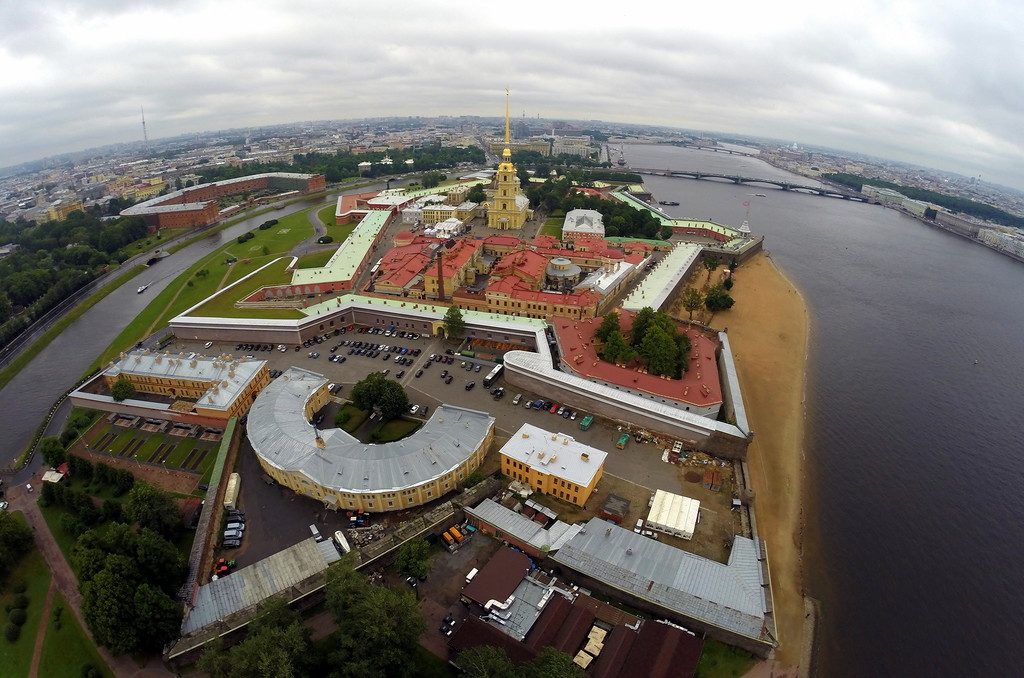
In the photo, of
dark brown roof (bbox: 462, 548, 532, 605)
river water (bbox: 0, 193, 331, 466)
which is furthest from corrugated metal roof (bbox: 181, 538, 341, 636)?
river water (bbox: 0, 193, 331, 466)

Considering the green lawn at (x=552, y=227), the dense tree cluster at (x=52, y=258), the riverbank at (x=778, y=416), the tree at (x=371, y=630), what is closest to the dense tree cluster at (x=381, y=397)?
the tree at (x=371, y=630)

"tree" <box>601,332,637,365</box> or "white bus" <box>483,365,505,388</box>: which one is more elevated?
"tree" <box>601,332,637,365</box>

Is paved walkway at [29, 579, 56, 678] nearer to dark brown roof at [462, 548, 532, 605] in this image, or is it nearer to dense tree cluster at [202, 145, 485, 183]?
dark brown roof at [462, 548, 532, 605]

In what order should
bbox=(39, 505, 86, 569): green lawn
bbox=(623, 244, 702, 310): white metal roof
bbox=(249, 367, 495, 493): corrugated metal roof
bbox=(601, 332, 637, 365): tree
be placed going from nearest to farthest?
bbox=(39, 505, 86, 569): green lawn → bbox=(249, 367, 495, 493): corrugated metal roof → bbox=(601, 332, 637, 365): tree → bbox=(623, 244, 702, 310): white metal roof

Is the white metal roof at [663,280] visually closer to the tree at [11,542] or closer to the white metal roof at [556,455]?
the white metal roof at [556,455]

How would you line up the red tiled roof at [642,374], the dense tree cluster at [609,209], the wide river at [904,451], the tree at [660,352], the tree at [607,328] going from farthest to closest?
the dense tree cluster at [609,209] → the tree at [607,328] → the tree at [660,352] → the red tiled roof at [642,374] → the wide river at [904,451]

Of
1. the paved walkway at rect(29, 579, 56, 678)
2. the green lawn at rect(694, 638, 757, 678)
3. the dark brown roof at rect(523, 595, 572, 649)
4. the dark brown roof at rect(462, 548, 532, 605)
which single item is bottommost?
the paved walkway at rect(29, 579, 56, 678)
